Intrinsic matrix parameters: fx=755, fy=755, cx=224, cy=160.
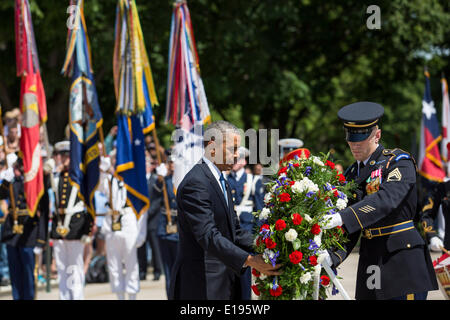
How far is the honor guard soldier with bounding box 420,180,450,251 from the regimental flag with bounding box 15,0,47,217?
4.82m

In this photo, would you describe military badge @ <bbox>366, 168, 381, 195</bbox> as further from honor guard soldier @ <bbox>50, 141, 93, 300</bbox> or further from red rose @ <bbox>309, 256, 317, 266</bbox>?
honor guard soldier @ <bbox>50, 141, 93, 300</bbox>

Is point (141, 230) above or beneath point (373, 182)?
beneath

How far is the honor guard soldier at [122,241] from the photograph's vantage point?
10023mm

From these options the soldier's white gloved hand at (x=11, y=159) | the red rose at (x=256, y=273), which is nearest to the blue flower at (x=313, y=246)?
the red rose at (x=256, y=273)

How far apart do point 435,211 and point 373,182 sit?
3472 mm

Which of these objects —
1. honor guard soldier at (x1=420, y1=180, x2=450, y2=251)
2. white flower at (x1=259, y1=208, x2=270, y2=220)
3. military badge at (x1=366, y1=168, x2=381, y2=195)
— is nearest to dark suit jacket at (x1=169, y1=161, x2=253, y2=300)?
white flower at (x1=259, y1=208, x2=270, y2=220)

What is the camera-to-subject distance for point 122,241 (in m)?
10.1

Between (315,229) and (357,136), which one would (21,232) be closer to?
(357,136)

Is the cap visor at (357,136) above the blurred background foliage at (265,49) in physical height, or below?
below

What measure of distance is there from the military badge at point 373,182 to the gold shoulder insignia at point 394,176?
94 mm

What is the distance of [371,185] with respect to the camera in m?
5.16

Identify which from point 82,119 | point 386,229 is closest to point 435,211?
point 386,229

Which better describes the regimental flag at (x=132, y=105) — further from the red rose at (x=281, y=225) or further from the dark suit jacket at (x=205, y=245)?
the red rose at (x=281, y=225)

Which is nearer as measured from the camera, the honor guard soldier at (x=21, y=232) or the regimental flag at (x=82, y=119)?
the honor guard soldier at (x=21, y=232)
